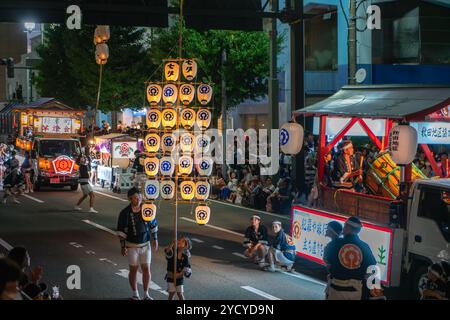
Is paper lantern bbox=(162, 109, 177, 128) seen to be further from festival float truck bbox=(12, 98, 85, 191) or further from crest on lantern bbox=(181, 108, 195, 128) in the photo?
festival float truck bbox=(12, 98, 85, 191)

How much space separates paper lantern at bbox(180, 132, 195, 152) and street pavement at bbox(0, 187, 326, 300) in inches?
99.2

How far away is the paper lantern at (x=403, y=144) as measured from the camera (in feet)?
42.1

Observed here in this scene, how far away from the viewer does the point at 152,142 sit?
15.7 meters

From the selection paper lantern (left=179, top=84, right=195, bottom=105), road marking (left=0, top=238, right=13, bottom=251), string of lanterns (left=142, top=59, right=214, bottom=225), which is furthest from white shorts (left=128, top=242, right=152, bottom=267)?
road marking (left=0, top=238, right=13, bottom=251)

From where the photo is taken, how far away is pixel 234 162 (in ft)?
96.2

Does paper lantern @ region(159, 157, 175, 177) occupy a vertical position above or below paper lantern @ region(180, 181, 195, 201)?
above

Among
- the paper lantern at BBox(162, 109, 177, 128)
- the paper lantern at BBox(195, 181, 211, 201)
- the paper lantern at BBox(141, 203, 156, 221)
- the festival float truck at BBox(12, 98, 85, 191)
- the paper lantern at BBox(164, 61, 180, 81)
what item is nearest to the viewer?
the paper lantern at BBox(141, 203, 156, 221)

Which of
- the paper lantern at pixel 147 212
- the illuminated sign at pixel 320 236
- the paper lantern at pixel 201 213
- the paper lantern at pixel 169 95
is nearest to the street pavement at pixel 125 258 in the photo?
the illuminated sign at pixel 320 236

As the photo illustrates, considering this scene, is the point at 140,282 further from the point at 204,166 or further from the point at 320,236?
the point at 320,236

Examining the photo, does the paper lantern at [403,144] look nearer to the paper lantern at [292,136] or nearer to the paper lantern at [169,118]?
the paper lantern at [292,136]

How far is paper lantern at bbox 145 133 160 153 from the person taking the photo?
51.2 feet

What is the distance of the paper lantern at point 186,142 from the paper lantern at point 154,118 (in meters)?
0.60
